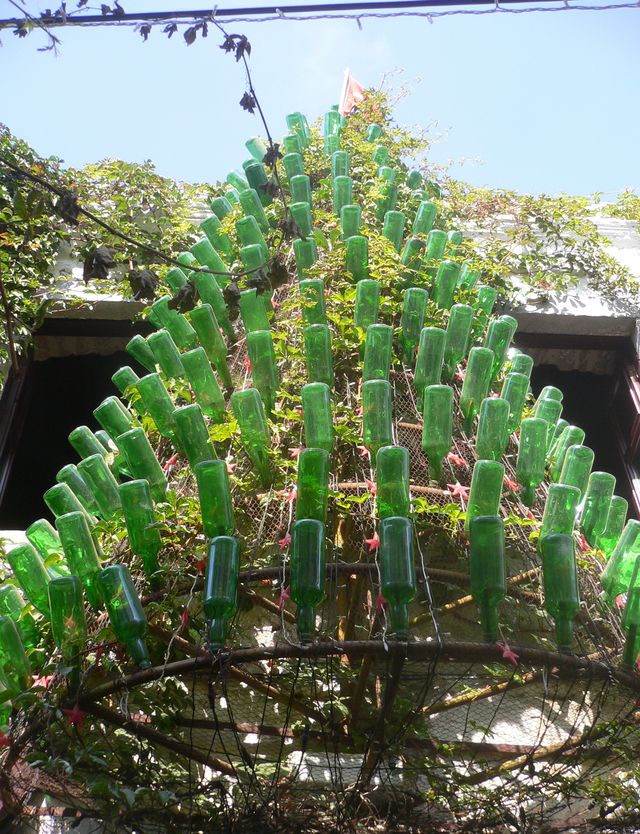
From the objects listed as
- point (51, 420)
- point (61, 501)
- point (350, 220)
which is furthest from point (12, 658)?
point (51, 420)

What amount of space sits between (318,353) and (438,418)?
67 centimetres

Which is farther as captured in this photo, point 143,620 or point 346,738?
point 346,738

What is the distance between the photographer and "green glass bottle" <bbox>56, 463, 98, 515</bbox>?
2932 mm

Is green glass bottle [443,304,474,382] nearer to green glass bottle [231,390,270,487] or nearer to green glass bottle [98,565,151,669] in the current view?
green glass bottle [231,390,270,487]

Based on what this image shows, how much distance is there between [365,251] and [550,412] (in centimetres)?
148

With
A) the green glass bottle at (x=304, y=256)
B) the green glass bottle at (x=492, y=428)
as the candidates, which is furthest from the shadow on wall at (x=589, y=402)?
the green glass bottle at (x=492, y=428)

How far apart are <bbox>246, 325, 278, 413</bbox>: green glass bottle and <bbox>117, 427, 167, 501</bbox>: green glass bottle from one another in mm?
580

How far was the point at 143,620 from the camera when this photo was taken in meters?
2.09

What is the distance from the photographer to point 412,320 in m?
3.64

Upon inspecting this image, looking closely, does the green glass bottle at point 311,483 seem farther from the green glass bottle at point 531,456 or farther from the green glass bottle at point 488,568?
the green glass bottle at point 531,456

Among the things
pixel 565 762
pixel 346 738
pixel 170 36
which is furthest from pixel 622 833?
pixel 170 36

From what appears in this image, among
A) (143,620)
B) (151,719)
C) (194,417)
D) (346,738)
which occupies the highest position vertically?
(194,417)

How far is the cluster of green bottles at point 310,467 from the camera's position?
6.57 ft

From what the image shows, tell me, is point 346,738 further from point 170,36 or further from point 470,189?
point 470,189
